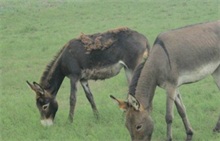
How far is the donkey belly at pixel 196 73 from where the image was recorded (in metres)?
6.58

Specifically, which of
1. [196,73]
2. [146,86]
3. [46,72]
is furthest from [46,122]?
[196,73]

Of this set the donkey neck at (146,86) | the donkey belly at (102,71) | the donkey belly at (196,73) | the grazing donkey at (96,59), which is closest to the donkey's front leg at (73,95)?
the grazing donkey at (96,59)

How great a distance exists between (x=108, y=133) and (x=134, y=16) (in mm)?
13617

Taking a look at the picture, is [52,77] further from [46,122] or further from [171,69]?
[171,69]

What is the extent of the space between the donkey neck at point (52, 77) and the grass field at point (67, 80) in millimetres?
648

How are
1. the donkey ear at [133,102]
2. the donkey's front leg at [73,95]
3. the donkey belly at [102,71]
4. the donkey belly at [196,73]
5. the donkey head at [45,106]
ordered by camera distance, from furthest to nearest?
the donkey belly at [102,71] < the donkey's front leg at [73,95] < the donkey head at [45,106] < the donkey belly at [196,73] < the donkey ear at [133,102]

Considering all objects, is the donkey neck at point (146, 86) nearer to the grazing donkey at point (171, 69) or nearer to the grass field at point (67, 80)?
the grazing donkey at point (171, 69)

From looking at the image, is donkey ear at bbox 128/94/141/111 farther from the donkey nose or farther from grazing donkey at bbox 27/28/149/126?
the donkey nose

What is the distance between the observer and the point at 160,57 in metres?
6.38

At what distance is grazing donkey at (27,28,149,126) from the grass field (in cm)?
76

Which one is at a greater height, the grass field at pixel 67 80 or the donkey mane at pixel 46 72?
the donkey mane at pixel 46 72

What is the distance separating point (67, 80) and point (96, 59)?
3.37m

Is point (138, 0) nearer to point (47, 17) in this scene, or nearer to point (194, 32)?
point (47, 17)

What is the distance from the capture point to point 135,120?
18.2ft
